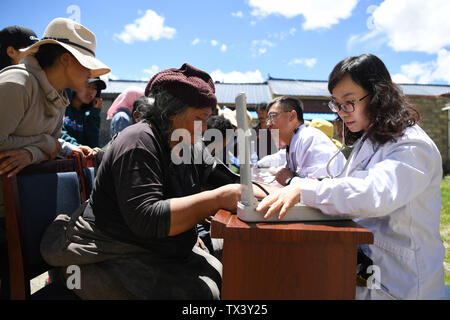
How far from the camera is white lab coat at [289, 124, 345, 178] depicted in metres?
3.09

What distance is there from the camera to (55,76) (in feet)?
6.26

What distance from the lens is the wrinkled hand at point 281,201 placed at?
3.58ft

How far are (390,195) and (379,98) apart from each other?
0.53m

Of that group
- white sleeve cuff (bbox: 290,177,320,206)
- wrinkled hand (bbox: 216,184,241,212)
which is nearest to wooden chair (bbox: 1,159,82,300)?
wrinkled hand (bbox: 216,184,241,212)

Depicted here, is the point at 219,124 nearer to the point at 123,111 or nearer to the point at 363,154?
the point at 123,111

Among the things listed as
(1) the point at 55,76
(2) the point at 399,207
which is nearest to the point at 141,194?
(2) the point at 399,207

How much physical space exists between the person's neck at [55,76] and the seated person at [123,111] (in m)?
1.40

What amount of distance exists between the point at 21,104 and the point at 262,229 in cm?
144

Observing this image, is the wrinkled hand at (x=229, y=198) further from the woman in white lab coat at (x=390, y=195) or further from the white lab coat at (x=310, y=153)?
the white lab coat at (x=310, y=153)

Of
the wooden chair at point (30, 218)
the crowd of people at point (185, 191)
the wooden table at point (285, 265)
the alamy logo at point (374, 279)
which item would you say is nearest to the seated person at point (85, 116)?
the crowd of people at point (185, 191)

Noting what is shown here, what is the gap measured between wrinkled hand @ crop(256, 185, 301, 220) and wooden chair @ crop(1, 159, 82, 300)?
36.8 inches

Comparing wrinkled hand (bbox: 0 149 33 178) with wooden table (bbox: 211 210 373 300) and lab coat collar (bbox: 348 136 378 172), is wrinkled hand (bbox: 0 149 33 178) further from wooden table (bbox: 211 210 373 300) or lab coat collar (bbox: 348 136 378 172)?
lab coat collar (bbox: 348 136 378 172)

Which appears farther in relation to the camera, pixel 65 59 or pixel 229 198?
pixel 65 59
